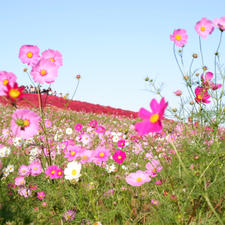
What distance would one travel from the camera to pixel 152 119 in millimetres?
1309

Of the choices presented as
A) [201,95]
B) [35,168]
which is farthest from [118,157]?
[201,95]

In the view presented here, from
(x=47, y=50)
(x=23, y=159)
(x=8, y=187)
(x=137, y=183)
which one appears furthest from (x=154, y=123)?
(x=23, y=159)

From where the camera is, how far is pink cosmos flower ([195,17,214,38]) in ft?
7.72

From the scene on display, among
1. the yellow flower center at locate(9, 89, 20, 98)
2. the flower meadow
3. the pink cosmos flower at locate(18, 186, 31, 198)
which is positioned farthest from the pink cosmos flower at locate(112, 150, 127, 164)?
the yellow flower center at locate(9, 89, 20, 98)

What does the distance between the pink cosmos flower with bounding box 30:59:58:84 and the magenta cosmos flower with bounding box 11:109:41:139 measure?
326 millimetres

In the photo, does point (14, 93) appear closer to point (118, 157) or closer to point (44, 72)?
point (44, 72)

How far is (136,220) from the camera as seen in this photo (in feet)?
6.86

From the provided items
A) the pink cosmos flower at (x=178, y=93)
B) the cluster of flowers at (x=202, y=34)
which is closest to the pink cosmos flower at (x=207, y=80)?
the cluster of flowers at (x=202, y=34)

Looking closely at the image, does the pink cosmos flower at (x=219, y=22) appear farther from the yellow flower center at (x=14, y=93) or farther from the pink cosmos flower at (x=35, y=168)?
the pink cosmos flower at (x=35, y=168)

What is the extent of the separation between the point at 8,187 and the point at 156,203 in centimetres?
151

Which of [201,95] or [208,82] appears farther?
[208,82]

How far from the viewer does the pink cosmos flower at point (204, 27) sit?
235 centimetres

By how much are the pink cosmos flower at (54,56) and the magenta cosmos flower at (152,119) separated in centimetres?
106

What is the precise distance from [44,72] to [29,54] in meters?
0.33
